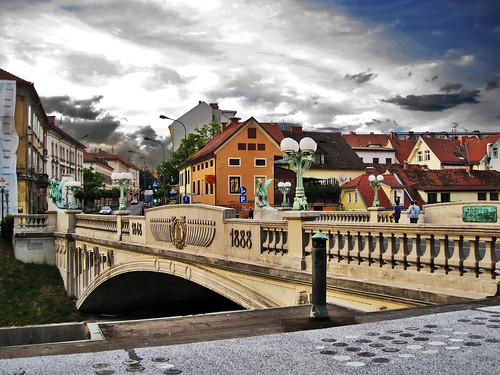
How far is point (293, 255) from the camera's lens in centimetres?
963

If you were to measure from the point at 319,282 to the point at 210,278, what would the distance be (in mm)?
6985

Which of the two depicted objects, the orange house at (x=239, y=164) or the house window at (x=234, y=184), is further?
the house window at (x=234, y=184)

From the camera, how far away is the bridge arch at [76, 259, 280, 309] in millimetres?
10680

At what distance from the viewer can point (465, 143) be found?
2995 inches

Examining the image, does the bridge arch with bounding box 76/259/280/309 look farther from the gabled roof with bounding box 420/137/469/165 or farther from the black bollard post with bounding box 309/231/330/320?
the gabled roof with bounding box 420/137/469/165

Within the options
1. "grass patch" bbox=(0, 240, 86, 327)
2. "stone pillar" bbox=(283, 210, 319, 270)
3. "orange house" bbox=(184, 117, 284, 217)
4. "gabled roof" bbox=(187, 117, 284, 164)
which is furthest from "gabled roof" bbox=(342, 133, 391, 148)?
"stone pillar" bbox=(283, 210, 319, 270)

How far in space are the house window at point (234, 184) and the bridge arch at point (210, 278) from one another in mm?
28826

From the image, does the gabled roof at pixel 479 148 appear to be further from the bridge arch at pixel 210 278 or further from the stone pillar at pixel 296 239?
the stone pillar at pixel 296 239

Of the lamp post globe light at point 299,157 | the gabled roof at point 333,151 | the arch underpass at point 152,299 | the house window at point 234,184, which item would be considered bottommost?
the arch underpass at point 152,299

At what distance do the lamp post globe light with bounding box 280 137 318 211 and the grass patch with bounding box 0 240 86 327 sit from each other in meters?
19.3

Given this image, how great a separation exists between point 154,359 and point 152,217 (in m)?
12.7

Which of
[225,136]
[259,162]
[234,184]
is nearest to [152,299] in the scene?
[234,184]

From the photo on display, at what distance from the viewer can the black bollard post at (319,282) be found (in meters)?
6.16

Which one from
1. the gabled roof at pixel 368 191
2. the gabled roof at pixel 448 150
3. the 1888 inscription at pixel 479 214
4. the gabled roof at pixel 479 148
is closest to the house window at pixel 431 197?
the gabled roof at pixel 368 191
